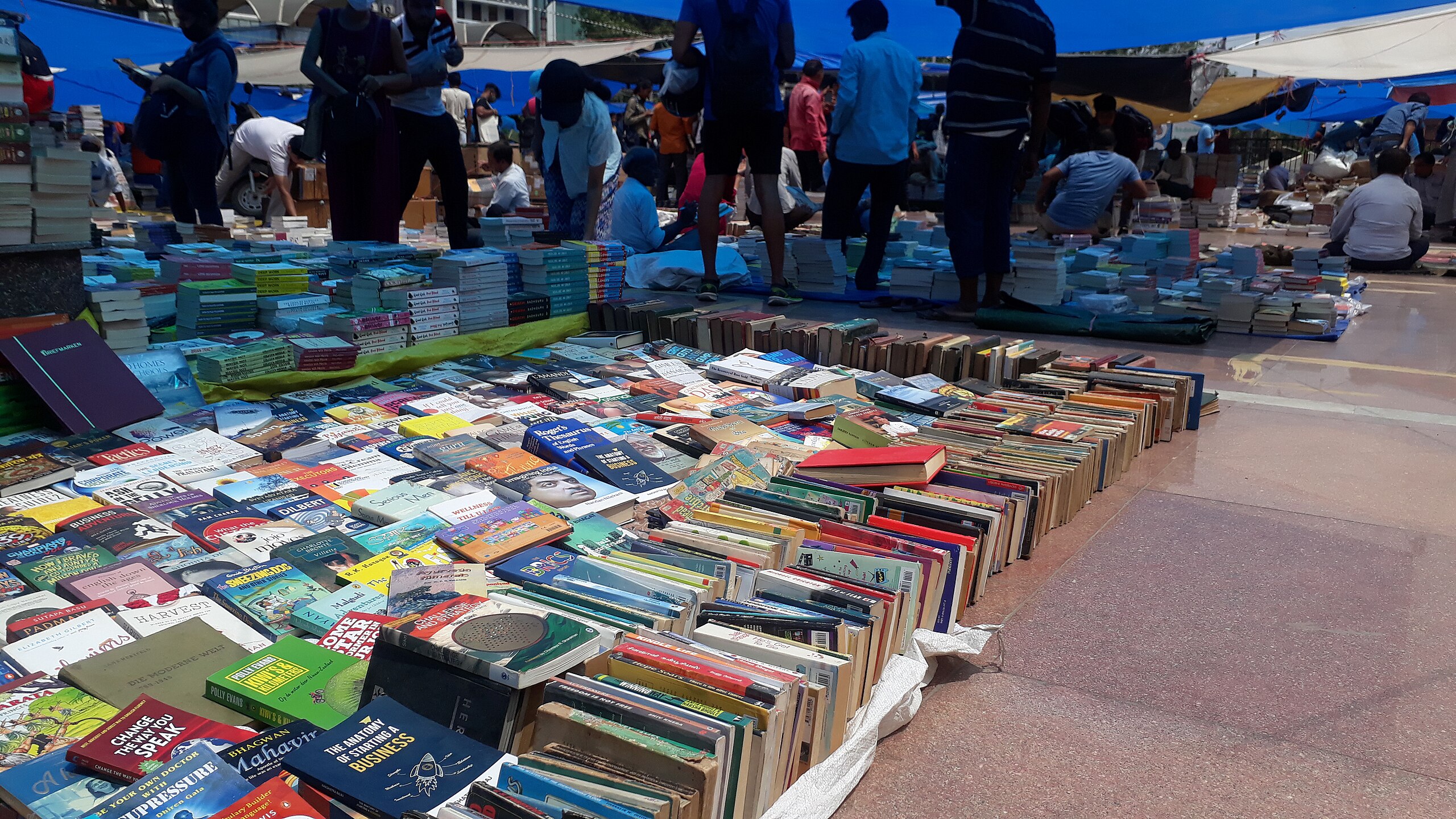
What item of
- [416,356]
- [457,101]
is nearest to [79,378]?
[416,356]

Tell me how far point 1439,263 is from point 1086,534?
905 centimetres

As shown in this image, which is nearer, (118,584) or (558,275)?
(118,584)

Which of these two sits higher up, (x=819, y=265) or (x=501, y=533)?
(x=819, y=265)

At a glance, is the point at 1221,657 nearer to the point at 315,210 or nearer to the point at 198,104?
the point at 198,104

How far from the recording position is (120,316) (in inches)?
147

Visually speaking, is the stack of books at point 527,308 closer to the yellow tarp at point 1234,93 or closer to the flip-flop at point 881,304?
the flip-flop at point 881,304

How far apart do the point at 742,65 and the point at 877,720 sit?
447cm

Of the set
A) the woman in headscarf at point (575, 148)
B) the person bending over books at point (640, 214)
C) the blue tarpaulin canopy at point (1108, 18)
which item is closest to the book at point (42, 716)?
the woman in headscarf at point (575, 148)

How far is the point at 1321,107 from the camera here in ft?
67.7

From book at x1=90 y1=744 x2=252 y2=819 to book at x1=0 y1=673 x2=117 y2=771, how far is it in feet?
0.86

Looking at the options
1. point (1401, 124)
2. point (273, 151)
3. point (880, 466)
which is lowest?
point (880, 466)

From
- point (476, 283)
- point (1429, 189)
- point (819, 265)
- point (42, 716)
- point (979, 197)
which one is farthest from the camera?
point (1429, 189)

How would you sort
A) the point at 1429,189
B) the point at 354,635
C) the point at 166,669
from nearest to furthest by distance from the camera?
the point at 166,669
the point at 354,635
the point at 1429,189

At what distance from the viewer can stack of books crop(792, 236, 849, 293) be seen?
261 inches
